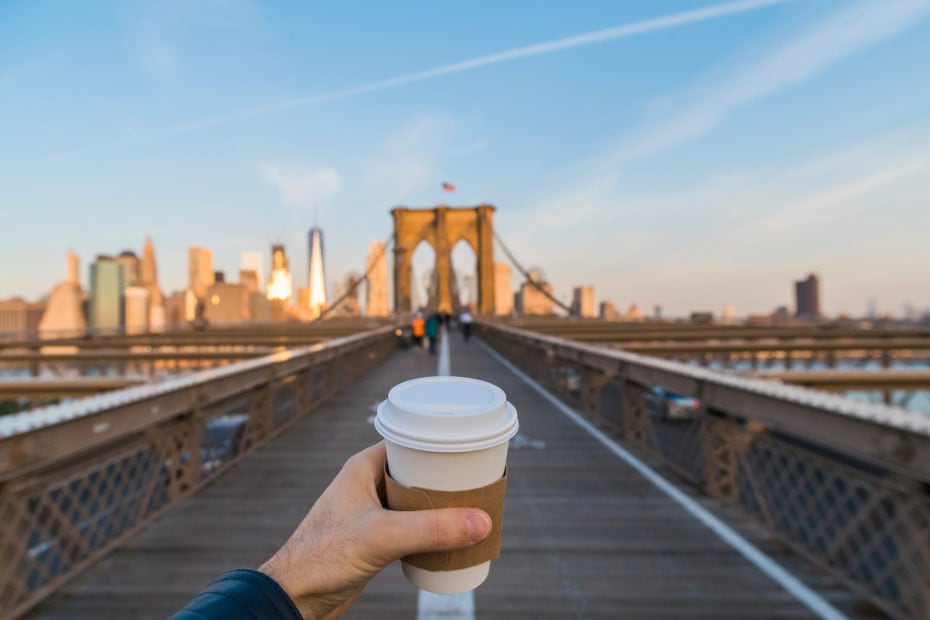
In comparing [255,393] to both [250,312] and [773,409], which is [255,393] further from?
[250,312]

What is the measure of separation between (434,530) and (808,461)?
307cm

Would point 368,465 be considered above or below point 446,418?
below

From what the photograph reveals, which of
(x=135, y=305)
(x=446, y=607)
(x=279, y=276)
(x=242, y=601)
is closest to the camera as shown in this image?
(x=242, y=601)

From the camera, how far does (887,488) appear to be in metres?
2.47

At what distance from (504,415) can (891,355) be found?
1279cm

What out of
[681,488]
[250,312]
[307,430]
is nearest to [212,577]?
[307,430]

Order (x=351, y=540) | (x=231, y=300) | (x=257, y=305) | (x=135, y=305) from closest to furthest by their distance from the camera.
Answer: (x=351, y=540), (x=231, y=300), (x=257, y=305), (x=135, y=305)

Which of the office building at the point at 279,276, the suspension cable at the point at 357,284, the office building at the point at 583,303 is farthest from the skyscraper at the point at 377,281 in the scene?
the office building at the point at 279,276

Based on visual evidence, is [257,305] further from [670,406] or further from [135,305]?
[670,406]

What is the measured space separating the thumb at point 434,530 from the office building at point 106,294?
203 ft

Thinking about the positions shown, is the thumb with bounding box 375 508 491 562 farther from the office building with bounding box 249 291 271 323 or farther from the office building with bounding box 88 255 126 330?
the office building with bounding box 88 255 126 330

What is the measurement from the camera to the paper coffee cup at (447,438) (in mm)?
950

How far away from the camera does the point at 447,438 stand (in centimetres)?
94

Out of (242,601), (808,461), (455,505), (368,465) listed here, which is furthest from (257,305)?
(455,505)
